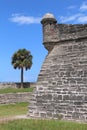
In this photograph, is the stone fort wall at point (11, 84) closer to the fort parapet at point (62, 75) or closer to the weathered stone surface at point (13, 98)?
the weathered stone surface at point (13, 98)

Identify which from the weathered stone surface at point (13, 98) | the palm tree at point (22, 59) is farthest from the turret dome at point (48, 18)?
the palm tree at point (22, 59)

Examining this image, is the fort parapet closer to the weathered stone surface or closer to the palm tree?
the weathered stone surface

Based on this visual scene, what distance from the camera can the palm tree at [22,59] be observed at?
47.9 m

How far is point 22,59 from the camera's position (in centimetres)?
4819

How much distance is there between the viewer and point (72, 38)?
14.9 m

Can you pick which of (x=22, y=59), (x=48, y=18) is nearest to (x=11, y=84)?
(x=22, y=59)

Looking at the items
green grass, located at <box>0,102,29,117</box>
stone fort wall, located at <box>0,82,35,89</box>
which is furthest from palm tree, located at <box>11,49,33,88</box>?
green grass, located at <box>0,102,29,117</box>

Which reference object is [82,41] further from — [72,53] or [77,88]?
[77,88]

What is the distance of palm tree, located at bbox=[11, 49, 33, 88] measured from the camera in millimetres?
47906

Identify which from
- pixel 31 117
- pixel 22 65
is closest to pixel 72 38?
pixel 31 117

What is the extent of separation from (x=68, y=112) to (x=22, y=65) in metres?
34.3

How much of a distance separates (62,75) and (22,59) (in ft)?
111

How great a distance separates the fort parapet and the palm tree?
104 feet

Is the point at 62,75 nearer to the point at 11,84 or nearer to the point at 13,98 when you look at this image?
the point at 13,98
